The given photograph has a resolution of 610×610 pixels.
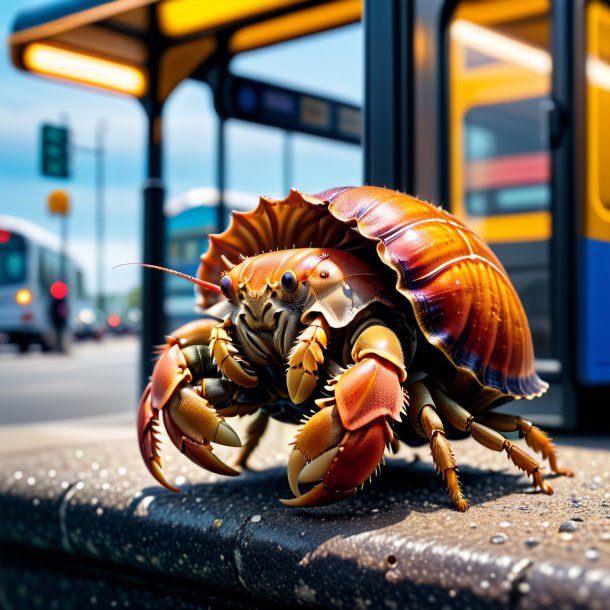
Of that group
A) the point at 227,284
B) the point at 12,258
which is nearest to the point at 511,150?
the point at 227,284

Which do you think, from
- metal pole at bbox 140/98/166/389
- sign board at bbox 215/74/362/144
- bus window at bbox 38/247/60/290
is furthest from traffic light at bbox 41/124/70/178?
bus window at bbox 38/247/60/290

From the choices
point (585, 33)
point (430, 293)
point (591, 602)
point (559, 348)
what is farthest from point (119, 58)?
point (591, 602)

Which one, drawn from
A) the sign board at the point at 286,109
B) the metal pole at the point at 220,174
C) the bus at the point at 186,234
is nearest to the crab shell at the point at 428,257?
the sign board at the point at 286,109

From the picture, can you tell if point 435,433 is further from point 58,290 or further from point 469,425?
point 58,290

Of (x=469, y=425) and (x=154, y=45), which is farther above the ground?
(x=154, y=45)

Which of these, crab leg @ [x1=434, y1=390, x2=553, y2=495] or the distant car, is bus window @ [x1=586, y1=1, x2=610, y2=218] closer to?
crab leg @ [x1=434, y1=390, x2=553, y2=495]

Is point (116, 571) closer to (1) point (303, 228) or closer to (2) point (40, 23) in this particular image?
(1) point (303, 228)
